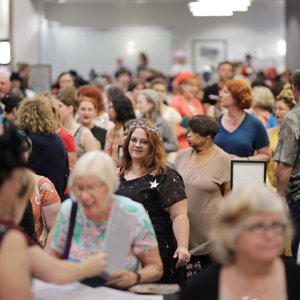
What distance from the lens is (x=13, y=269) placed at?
2836 millimetres

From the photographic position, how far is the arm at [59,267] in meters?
3.00

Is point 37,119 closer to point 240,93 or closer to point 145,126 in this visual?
point 145,126

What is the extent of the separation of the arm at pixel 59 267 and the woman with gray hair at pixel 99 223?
205mm

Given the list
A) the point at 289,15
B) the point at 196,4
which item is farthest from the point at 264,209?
the point at 289,15

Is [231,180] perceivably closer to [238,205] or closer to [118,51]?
[238,205]

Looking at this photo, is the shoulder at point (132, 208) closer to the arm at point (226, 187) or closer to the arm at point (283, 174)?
the arm at point (283, 174)

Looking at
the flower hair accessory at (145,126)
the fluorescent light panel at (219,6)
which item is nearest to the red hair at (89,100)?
the flower hair accessory at (145,126)

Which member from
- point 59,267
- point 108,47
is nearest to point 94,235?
point 59,267

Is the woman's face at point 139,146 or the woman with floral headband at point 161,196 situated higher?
the woman's face at point 139,146

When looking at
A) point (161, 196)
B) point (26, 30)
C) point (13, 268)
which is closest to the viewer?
point (13, 268)

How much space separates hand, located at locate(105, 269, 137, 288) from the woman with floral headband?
52.1 inches

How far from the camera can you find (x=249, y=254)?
2895 millimetres

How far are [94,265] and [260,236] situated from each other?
711 mm

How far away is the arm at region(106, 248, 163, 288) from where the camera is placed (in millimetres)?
3488
